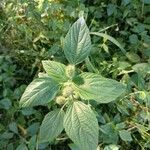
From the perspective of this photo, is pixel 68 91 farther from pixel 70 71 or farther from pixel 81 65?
pixel 81 65

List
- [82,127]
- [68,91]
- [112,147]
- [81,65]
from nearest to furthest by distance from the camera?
[82,127] < [68,91] < [112,147] < [81,65]

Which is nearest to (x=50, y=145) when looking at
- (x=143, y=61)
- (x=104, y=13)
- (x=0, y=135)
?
(x=0, y=135)

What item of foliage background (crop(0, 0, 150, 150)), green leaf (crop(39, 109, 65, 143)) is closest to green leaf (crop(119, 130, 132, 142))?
foliage background (crop(0, 0, 150, 150))

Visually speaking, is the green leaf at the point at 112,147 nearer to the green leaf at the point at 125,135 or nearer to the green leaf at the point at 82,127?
the green leaf at the point at 125,135

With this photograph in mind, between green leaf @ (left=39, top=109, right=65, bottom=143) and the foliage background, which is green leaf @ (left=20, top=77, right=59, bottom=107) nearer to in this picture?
green leaf @ (left=39, top=109, right=65, bottom=143)

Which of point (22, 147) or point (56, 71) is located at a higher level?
point (56, 71)

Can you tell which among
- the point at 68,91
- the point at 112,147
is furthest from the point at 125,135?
the point at 68,91
